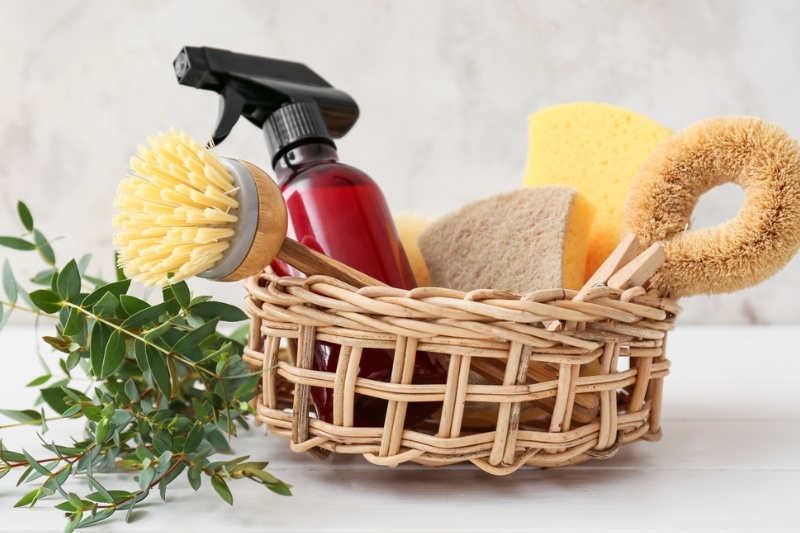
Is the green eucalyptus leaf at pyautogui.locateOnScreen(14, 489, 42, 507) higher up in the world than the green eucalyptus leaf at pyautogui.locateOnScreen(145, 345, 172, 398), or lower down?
lower down

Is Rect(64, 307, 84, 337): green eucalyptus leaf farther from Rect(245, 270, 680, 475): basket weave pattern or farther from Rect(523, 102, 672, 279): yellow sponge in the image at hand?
Rect(523, 102, 672, 279): yellow sponge

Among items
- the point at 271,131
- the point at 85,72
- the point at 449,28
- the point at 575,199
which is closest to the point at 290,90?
the point at 271,131

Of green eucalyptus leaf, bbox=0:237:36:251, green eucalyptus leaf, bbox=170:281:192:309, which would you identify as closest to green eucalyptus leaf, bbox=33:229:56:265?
green eucalyptus leaf, bbox=0:237:36:251

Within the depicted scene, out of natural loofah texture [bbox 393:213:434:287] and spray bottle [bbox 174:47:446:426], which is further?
natural loofah texture [bbox 393:213:434:287]

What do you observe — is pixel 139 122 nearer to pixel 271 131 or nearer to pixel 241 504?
pixel 271 131

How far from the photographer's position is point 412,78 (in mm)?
1018

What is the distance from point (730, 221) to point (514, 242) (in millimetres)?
123

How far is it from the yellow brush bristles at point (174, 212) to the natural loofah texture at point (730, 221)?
0.76 ft

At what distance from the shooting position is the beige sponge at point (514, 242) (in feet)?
1.45

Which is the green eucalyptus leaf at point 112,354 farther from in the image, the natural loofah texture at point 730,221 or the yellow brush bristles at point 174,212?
the natural loofah texture at point 730,221

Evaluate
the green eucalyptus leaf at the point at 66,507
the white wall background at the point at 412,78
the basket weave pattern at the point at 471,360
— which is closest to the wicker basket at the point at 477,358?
the basket weave pattern at the point at 471,360

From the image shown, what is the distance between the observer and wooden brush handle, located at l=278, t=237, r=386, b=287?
0.37m

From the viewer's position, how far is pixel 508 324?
33cm

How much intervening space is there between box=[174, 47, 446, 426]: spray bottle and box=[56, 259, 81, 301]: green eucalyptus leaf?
0.10 m
